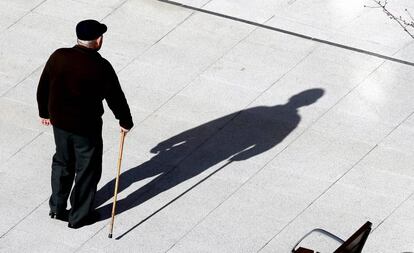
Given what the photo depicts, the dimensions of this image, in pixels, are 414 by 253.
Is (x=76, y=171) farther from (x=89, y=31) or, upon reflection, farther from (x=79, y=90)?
(x=89, y=31)

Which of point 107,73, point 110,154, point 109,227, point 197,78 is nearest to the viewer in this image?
point 107,73

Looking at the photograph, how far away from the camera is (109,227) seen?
33.3 ft

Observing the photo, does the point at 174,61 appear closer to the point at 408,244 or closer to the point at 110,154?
the point at 110,154

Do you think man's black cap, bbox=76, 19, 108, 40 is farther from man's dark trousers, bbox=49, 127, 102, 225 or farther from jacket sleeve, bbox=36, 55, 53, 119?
man's dark trousers, bbox=49, 127, 102, 225

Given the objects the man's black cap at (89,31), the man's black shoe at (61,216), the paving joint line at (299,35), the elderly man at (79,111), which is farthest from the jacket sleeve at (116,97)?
A: the paving joint line at (299,35)

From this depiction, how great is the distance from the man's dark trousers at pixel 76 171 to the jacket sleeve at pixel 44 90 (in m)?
0.19

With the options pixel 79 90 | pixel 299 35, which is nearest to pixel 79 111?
pixel 79 90

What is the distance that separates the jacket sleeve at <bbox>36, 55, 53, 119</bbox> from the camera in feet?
31.4

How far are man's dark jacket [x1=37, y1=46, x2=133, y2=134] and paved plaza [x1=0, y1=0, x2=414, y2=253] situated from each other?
105cm

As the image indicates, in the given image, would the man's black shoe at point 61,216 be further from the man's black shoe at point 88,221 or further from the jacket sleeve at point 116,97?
the jacket sleeve at point 116,97

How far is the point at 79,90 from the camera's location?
948 cm

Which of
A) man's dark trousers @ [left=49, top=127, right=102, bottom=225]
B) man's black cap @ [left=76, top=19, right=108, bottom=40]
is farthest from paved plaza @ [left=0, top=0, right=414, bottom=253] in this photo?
man's black cap @ [left=76, top=19, right=108, bottom=40]

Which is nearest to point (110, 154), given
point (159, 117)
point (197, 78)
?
point (159, 117)

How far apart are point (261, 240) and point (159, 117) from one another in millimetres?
2067
